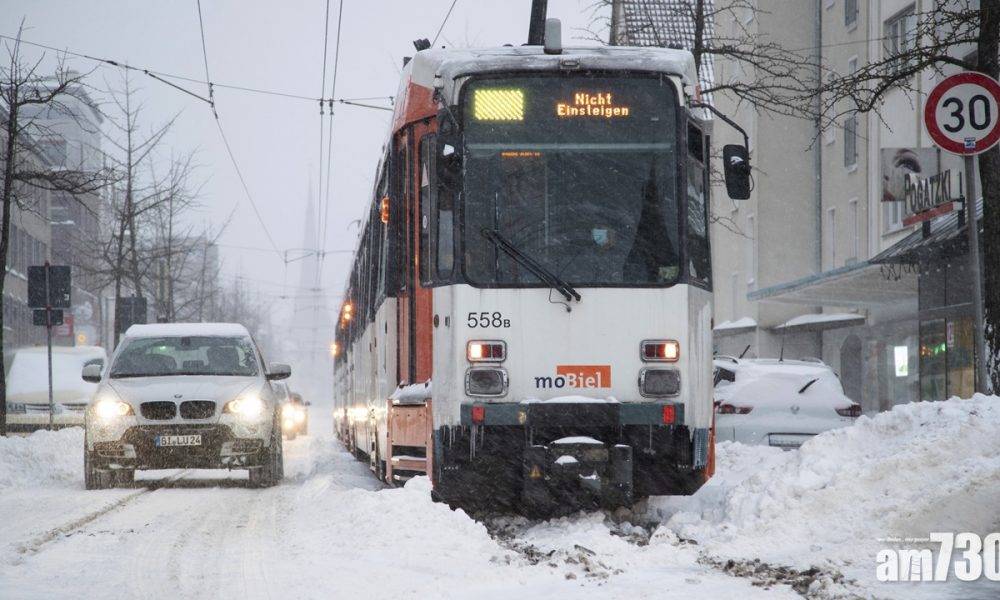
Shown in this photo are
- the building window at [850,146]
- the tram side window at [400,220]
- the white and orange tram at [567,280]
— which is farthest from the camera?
the building window at [850,146]

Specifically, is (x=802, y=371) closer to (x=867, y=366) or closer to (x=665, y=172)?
(x=665, y=172)

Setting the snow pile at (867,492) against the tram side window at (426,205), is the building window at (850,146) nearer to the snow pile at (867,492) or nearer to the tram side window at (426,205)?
the tram side window at (426,205)

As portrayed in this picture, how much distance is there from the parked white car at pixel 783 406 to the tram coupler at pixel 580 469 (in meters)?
7.29

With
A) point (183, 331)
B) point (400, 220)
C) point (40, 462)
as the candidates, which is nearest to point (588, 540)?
point (400, 220)

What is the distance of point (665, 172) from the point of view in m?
10.6

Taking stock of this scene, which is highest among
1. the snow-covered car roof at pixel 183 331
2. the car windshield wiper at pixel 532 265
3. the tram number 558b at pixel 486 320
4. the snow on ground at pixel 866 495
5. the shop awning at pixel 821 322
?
the shop awning at pixel 821 322

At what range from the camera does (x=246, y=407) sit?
1558 centimetres

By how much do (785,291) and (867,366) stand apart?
6.33m

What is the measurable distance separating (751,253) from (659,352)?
40.0 m

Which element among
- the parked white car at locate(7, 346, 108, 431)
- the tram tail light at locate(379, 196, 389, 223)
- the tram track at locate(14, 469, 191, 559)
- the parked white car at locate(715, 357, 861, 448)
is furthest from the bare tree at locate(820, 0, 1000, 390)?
the parked white car at locate(7, 346, 108, 431)

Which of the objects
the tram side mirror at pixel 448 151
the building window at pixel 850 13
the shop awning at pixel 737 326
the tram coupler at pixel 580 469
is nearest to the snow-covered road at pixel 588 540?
the tram coupler at pixel 580 469

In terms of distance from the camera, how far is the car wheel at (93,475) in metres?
15.3

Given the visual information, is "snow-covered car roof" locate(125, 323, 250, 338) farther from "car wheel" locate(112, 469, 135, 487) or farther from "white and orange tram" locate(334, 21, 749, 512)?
"white and orange tram" locate(334, 21, 749, 512)

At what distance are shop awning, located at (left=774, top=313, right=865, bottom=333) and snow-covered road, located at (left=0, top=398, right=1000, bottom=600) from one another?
1251 inches
